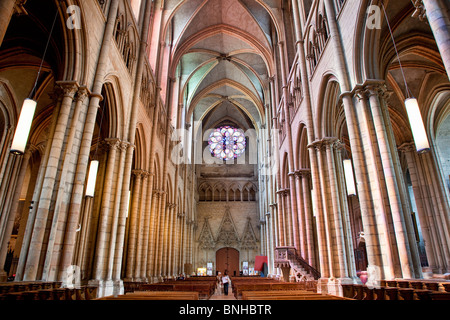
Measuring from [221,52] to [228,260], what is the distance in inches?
850

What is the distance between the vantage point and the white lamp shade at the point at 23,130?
5.58 meters

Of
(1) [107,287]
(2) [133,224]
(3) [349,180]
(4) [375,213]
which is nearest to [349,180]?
(3) [349,180]

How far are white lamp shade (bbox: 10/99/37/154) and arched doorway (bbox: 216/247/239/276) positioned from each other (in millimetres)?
28876

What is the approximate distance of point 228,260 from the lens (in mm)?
31984

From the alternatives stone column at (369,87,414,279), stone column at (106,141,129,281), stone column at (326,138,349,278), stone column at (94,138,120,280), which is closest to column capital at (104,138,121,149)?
stone column at (94,138,120,280)

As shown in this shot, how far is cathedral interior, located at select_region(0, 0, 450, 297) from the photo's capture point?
689 centimetres

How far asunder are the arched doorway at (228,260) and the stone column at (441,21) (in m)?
30.3

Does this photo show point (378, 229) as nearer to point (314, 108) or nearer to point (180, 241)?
point (314, 108)

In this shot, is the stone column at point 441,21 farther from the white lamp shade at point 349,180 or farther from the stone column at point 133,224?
the stone column at point 133,224

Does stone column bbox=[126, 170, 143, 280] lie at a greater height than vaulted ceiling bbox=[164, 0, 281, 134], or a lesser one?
lesser

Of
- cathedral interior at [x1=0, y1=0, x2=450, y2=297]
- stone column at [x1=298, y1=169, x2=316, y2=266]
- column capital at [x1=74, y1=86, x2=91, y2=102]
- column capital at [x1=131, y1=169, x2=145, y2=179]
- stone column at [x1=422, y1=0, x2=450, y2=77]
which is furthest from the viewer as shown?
column capital at [x1=131, y1=169, x2=145, y2=179]

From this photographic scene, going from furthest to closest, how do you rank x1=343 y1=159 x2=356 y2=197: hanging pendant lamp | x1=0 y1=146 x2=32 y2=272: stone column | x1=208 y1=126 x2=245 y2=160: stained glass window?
x1=208 y1=126 x2=245 y2=160: stained glass window
x1=0 y1=146 x2=32 y2=272: stone column
x1=343 y1=159 x2=356 y2=197: hanging pendant lamp

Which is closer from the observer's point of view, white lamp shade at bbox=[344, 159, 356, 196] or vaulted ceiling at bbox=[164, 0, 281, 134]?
white lamp shade at bbox=[344, 159, 356, 196]

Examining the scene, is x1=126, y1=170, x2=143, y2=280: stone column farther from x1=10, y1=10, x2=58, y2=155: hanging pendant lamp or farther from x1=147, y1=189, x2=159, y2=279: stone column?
x1=10, y1=10, x2=58, y2=155: hanging pendant lamp
